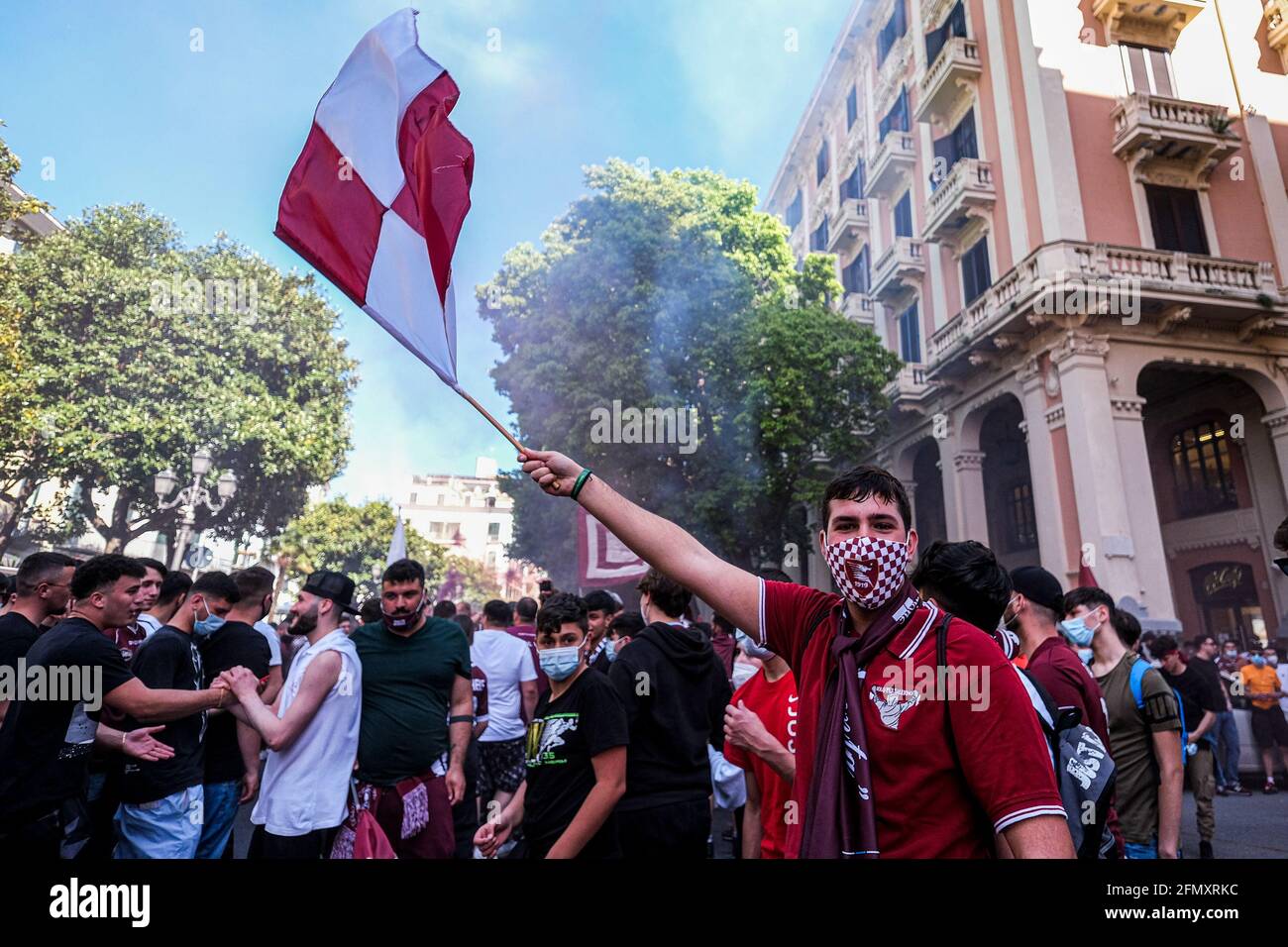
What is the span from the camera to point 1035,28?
50.0 feet

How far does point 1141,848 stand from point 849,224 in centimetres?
2217

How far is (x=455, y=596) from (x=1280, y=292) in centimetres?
5562

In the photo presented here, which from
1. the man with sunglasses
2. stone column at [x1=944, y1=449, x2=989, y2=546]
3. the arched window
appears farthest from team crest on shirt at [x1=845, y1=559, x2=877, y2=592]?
the arched window

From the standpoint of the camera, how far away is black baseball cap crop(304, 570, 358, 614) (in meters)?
4.07

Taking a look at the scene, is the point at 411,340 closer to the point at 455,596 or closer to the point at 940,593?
the point at 940,593

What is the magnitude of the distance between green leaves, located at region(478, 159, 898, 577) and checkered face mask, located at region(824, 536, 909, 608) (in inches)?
548

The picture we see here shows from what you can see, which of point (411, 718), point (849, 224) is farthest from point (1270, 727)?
point (849, 224)

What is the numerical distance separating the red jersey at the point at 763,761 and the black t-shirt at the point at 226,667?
2922 millimetres

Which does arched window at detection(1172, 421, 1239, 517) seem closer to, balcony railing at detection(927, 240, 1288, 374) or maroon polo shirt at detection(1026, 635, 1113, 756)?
balcony railing at detection(927, 240, 1288, 374)

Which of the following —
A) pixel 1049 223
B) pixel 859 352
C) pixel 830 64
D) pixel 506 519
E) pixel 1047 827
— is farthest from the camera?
pixel 506 519

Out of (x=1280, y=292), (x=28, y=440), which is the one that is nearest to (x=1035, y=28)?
(x=1280, y=292)

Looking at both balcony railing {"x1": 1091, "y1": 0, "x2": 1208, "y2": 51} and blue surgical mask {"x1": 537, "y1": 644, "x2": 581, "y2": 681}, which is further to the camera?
balcony railing {"x1": 1091, "y1": 0, "x2": 1208, "y2": 51}

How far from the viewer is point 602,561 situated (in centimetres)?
1016

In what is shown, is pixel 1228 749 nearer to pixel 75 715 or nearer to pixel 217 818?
pixel 217 818
